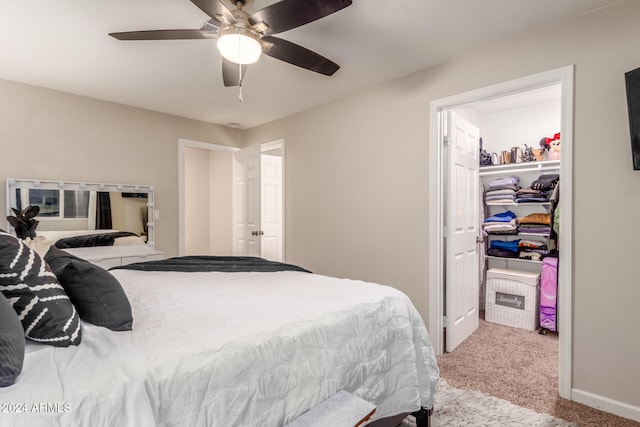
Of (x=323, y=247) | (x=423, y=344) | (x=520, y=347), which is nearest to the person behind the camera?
(x=423, y=344)

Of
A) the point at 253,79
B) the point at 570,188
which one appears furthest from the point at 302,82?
the point at 570,188

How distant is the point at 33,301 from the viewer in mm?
1041

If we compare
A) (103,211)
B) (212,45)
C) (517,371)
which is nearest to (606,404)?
(517,371)

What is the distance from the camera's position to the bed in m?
0.87

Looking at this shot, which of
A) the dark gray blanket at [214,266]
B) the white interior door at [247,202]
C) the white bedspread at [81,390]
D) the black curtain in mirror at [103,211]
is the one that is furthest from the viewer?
the white interior door at [247,202]

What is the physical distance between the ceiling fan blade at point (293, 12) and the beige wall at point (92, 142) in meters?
2.73

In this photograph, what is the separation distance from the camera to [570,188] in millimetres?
2137

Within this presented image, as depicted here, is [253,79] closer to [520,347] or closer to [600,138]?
[600,138]

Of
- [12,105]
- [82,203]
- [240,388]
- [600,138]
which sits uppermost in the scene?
[12,105]

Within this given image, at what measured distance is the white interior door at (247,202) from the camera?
427cm

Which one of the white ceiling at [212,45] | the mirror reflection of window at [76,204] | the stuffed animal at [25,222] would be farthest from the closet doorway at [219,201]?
the stuffed animal at [25,222]

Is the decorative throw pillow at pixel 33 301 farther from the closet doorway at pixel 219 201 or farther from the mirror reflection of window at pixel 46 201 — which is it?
the closet doorway at pixel 219 201

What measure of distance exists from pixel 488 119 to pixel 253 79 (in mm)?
2943

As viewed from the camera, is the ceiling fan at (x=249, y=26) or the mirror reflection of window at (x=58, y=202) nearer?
the ceiling fan at (x=249, y=26)
